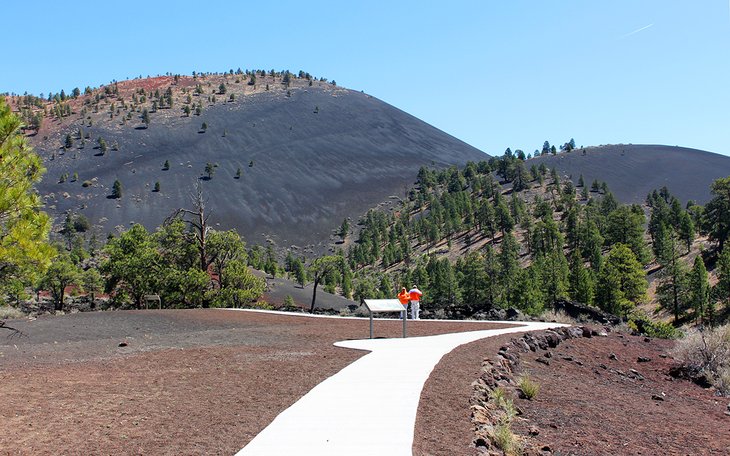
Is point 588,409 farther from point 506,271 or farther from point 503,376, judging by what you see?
point 506,271

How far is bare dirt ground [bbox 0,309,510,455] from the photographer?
21.6ft

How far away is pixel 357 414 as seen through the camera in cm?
754

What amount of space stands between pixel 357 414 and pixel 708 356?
12.3 m

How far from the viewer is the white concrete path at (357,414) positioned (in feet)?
20.6

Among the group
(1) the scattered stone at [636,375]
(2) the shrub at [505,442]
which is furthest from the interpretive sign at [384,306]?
(2) the shrub at [505,442]

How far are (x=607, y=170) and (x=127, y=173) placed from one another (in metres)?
133

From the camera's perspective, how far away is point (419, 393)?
8648 mm

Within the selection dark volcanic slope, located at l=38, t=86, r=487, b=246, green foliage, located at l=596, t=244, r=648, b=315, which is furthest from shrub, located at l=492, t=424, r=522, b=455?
dark volcanic slope, located at l=38, t=86, r=487, b=246

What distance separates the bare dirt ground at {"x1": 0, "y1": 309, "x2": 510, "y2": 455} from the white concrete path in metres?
0.29

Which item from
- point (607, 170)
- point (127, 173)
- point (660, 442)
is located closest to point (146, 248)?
point (660, 442)

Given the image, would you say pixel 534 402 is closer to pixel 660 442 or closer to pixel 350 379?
pixel 660 442

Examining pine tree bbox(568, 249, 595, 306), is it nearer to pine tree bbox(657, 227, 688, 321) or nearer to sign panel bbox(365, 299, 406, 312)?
pine tree bbox(657, 227, 688, 321)

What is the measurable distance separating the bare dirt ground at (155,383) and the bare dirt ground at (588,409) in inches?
85.4

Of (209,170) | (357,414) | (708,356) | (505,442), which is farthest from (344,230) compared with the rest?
(505,442)
